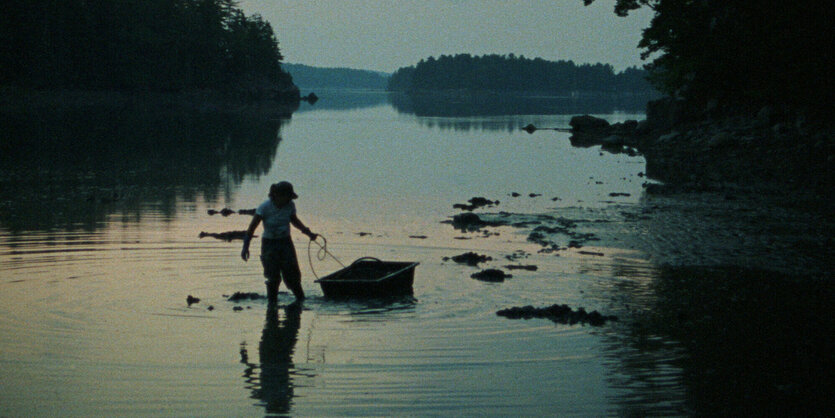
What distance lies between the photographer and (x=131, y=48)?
11556 cm

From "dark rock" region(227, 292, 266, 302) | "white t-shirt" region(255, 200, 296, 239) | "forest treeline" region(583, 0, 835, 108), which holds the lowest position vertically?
Result: "dark rock" region(227, 292, 266, 302)

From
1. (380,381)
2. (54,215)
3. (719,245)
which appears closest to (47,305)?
(380,381)

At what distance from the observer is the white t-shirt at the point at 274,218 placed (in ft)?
45.9

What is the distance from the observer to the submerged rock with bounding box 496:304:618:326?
43.3 feet

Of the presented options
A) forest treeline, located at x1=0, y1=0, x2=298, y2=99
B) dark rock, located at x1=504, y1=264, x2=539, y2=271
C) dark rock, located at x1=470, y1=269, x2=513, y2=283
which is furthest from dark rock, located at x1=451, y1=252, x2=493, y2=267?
forest treeline, located at x1=0, y1=0, x2=298, y2=99

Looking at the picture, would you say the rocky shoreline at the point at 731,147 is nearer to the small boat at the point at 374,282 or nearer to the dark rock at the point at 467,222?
the dark rock at the point at 467,222

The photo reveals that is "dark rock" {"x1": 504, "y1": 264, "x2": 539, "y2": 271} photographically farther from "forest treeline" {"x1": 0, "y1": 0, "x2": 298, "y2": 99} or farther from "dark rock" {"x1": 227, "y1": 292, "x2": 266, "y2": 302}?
"forest treeline" {"x1": 0, "y1": 0, "x2": 298, "y2": 99}

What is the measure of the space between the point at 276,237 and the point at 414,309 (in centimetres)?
238

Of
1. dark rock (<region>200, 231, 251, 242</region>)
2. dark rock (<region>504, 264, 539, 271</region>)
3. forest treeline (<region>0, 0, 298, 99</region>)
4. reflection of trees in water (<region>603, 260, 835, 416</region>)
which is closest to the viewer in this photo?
reflection of trees in water (<region>603, 260, 835, 416</region>)

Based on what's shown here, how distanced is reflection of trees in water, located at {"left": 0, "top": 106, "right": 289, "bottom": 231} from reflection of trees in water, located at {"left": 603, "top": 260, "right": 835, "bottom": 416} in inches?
531

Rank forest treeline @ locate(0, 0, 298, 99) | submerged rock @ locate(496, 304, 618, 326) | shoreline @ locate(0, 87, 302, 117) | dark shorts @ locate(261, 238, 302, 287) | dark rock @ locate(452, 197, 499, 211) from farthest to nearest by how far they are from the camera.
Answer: forest treeline @ locate(0, 0, 298, 99) → shoreline @ locate(0, 87, 302, 117) → dark rock @ locate(452, 197, 499, 211) → dark shorts @ locate(261, 238, 302, 287) → submerged rock @ locate(496, 304, 618, 326)

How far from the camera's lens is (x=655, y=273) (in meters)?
16.8

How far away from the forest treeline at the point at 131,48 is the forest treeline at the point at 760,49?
72150 millimetres

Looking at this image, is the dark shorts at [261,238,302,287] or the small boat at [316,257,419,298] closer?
the dark shorts at [261,238,302,287]
